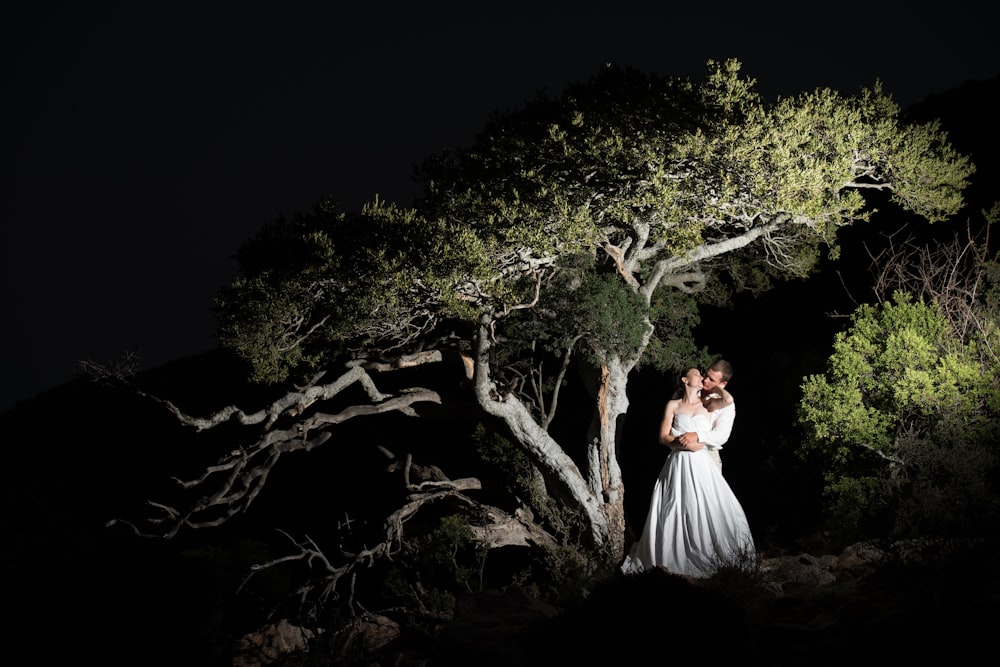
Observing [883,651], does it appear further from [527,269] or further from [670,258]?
[670,258]

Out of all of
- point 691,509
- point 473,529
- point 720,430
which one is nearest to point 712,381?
point 720,430

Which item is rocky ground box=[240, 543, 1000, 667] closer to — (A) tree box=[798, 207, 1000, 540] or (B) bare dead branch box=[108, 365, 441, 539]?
(A) tree box=[798, 207, 1000, 540]

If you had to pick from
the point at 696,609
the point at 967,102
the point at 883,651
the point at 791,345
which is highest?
the point at 967,102

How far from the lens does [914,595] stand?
4.96m

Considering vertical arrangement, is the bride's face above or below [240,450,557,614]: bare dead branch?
above

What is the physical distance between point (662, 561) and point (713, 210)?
4222 millimetres

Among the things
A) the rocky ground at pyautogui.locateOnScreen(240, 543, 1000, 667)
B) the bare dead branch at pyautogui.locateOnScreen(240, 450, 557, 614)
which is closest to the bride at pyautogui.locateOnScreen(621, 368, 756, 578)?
the rocky ground at pyautogui.locateOnScreen(240, 543, 1000, 667)

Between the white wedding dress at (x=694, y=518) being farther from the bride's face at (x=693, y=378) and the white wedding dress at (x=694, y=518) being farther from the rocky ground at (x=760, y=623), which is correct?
the rocky ground at (x=760, y=623)

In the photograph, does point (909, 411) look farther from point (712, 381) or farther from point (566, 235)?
point (566, 235)

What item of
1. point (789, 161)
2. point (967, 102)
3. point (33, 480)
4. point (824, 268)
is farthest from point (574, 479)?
point (33, 480)

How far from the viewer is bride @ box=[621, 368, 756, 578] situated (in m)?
7.34

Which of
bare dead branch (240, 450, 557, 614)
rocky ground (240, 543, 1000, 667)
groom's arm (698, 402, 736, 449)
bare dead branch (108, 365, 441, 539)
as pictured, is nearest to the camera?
rocky ground (240, 543, 1000, 667)

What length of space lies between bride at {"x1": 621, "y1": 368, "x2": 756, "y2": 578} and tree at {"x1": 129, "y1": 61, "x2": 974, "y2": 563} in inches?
92.5

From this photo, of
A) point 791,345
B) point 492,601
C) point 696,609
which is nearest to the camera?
point 696,609
